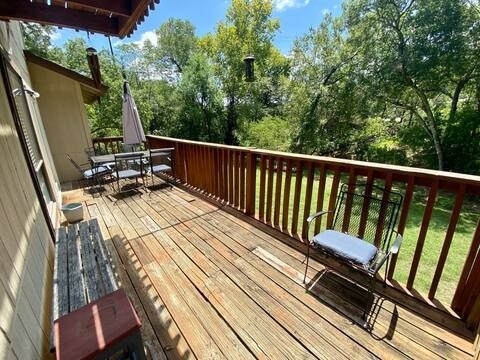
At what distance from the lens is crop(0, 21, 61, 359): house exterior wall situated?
116 centimetres

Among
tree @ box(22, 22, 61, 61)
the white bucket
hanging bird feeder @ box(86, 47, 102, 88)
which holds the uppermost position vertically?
tree @ box(22, 22, 61, 61)

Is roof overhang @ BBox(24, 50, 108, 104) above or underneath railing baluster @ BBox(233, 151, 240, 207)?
above

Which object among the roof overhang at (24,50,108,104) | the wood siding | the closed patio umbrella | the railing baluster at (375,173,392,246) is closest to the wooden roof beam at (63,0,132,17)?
the wood siding

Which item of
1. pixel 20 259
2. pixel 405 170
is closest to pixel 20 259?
pixel 20 259

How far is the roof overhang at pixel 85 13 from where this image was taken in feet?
5.93

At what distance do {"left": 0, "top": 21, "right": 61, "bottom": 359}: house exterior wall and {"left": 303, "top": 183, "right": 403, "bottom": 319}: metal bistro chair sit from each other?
6.52ft

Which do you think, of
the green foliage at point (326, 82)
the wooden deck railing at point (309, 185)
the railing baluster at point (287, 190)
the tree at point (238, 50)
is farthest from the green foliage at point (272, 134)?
the railing baluster at point (287, 190)

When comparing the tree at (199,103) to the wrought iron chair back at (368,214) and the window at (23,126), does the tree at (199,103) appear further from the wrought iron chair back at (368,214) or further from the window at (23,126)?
the wrought iron chair back at (368,214)

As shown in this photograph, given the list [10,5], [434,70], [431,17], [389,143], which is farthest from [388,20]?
[10,5]

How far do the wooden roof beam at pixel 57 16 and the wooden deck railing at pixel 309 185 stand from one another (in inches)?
78.2

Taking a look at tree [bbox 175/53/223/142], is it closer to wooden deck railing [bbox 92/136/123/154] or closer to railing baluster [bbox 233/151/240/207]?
wooden deck railing [bbox 92/136/123/154]

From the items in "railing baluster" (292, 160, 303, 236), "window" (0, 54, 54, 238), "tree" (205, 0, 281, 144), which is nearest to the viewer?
"window" (0, 54, 54, 238)

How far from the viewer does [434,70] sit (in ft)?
21.8

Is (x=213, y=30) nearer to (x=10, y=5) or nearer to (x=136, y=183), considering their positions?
(x=136, y=183)
